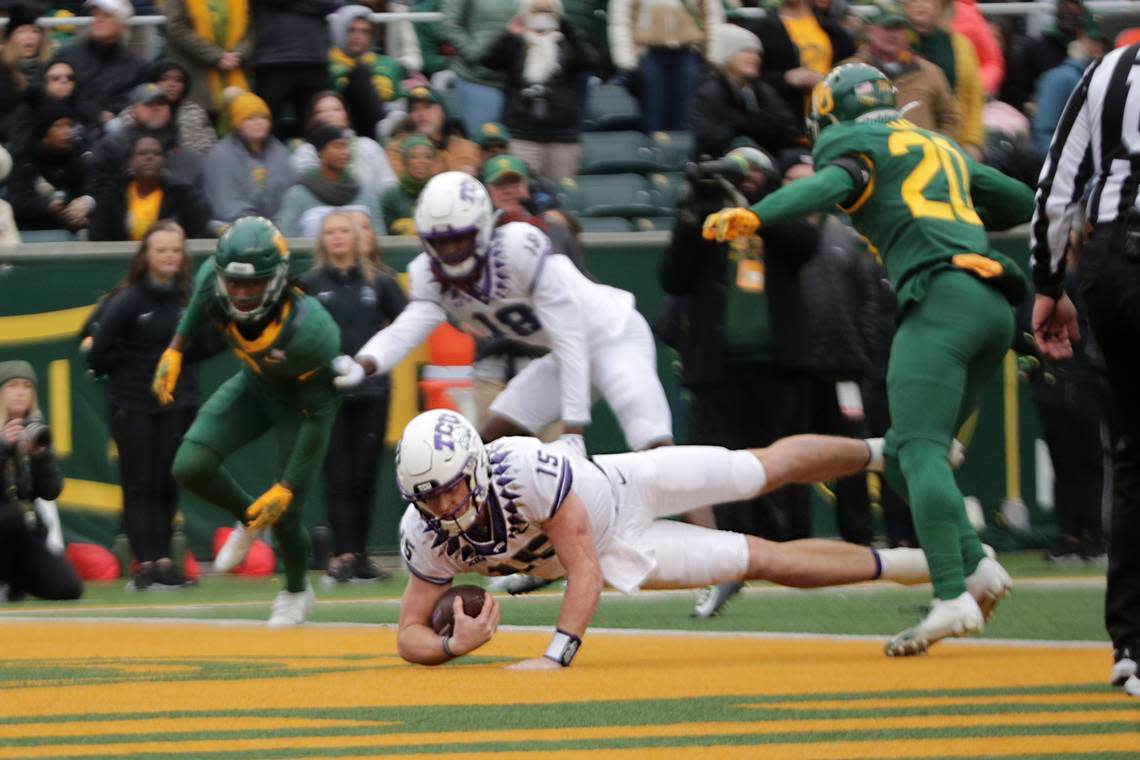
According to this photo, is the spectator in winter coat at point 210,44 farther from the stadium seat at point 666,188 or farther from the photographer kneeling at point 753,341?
the photographer kneeling at point 753,341

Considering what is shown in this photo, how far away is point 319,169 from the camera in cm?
1266

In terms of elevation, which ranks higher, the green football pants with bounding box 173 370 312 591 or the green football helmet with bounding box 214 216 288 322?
the green football helmet with bounding box 214 216 288 322

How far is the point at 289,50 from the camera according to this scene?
44.5ft

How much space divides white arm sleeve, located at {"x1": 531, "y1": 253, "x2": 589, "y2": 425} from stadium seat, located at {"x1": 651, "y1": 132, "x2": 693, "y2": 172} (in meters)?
5.42

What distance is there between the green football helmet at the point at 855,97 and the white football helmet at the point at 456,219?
1.60m

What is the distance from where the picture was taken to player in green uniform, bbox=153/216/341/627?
341 inches

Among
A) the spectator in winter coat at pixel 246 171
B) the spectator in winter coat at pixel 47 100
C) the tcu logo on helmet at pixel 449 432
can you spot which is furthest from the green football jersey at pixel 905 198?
the spectator in winter coat at pixel 47 100

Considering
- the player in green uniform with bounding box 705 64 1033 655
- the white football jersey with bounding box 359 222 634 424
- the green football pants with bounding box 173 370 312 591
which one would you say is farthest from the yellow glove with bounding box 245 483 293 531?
the player in green uniform with bounding box 705 64 1033 655

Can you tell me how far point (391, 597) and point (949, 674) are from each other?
4.44 m

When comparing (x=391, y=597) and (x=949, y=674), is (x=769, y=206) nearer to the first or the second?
(x=949, y=674)

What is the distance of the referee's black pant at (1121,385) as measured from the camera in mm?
5621

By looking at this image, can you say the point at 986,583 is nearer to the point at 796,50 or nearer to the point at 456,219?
the point at 456,219

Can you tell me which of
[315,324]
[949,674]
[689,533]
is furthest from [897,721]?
[315,324]

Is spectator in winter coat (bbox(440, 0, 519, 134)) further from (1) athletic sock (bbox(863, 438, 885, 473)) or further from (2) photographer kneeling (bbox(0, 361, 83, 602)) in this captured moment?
(1) athletic sock (bbox(863, 438, 885, 473))
